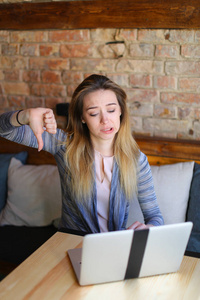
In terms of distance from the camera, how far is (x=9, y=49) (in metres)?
2.68

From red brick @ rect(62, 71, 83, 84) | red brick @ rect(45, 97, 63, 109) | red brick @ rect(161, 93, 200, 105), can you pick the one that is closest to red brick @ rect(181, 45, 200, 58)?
red brick @ rect(161, 93, 200, 105)

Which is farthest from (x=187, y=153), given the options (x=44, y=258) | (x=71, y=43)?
(x=44, y=258)

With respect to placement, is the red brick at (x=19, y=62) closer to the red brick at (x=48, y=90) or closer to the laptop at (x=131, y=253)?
the red brick at (x=48, y=90)

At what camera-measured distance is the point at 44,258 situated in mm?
1179

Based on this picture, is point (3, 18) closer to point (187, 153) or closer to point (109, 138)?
point (109, 138)

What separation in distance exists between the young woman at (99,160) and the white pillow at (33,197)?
0.52 metres

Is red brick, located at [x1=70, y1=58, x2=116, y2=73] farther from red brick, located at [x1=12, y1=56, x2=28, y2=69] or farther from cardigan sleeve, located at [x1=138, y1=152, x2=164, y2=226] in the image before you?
cardigan sleeve, located at [x1=138, y1=152, x2=164, y2=226]

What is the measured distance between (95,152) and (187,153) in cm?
72

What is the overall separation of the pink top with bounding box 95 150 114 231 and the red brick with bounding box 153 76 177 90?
765 millimetres

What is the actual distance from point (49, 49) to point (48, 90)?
1.02ft

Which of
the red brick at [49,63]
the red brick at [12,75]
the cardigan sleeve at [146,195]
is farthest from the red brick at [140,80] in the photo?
the red brick at [12,75]

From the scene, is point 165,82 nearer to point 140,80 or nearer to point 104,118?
point 140,80

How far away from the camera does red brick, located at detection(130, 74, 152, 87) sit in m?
2.29

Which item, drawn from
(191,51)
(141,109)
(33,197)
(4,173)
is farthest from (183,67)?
(4,173)
